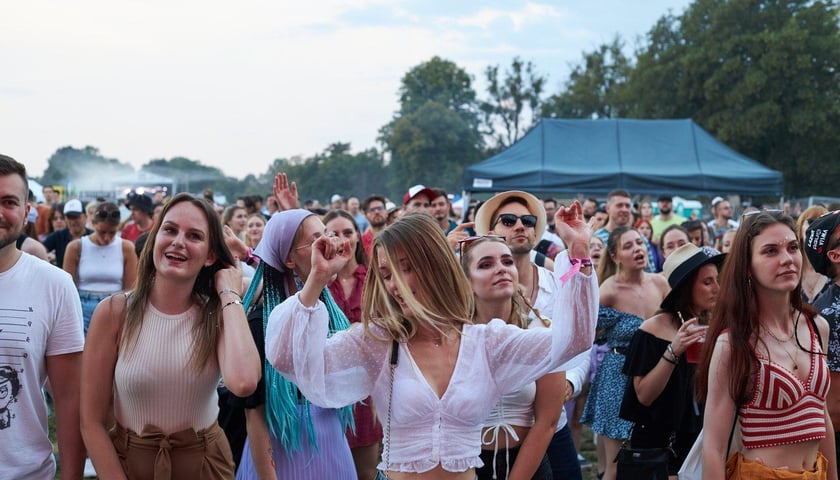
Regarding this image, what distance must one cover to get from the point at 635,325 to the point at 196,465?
3.40m

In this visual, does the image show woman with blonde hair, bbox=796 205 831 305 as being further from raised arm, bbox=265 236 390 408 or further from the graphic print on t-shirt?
the graphic print on t-shirt

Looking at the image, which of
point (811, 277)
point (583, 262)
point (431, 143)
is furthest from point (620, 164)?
A: point (431, 143)

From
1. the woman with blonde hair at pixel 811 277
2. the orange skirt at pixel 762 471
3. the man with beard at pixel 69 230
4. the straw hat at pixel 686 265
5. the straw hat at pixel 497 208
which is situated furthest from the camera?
the man with beard at pixel 69 230

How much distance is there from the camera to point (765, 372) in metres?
3.12

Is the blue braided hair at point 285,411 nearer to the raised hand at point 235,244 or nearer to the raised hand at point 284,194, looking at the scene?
the raised hand at point 284,194

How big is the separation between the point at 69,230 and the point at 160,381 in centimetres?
717

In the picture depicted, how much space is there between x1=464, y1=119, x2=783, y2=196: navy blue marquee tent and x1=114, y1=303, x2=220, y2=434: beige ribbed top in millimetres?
12618

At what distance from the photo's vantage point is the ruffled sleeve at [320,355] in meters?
2.45

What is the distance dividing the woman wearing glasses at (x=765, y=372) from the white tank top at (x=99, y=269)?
19.0ft

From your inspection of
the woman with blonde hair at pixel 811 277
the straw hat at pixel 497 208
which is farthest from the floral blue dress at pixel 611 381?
the woman with blonde hair at pixel 811 277

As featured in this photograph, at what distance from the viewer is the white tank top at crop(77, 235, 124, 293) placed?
7.38 metres

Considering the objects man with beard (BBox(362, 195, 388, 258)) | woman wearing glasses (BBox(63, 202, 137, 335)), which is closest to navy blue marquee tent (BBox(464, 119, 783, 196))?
man with beard (BBox(362, 195, 388, 258))

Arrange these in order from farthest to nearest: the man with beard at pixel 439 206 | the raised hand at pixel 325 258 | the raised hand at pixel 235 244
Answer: the man with beard at pixel 439 206 < the raised hand at pixel 235 244 < the raised hand at pixel 325 258

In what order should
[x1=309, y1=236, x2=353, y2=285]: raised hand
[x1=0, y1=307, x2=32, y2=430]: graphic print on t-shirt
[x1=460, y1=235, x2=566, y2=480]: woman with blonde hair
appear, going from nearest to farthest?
[x1=309, y1=236, x2=353, y2=285]: raised hand
[x1=0, y1=307, x2=32, y2=430]: graphic print on t-shirt
[x1=460, y1=235, x2=566, y2=480]: woman with blonde hair
